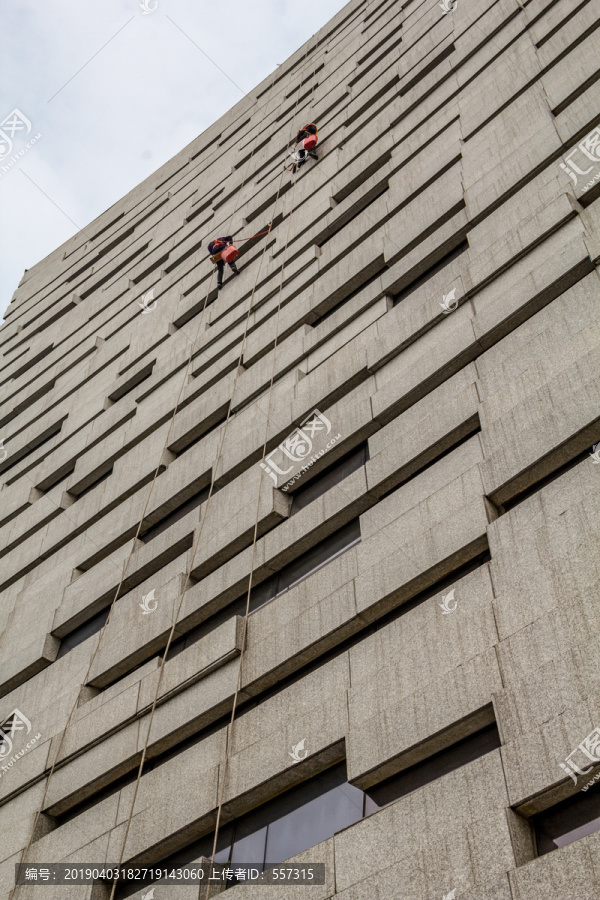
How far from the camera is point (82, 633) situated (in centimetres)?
1554

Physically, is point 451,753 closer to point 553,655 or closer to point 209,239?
point 553,655

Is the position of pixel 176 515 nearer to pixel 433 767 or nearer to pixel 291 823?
pixel 291 823

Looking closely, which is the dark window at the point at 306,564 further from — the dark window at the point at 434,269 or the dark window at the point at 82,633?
the dark window at the point at 434,269

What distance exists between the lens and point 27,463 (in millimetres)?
22125

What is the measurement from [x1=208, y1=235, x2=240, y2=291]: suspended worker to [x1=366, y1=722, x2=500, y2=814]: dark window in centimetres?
1438

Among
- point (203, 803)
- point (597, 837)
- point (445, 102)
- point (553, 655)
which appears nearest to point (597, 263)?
point (553, 655)

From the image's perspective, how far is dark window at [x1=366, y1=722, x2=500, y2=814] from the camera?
8.18 metres

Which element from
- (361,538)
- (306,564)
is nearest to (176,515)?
(306,564)

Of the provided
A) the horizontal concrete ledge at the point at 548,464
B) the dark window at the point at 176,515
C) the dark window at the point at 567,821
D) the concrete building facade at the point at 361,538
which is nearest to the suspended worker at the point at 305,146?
the concrete building facade at the point at 361,538

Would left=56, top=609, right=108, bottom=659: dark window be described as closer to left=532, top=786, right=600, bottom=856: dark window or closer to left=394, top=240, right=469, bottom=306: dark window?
left=394, top=240, right=469, bottom=306: dark window

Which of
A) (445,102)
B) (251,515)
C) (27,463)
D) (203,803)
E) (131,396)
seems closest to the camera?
(203,803)

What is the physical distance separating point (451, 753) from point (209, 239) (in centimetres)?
1956

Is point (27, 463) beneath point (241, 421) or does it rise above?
above

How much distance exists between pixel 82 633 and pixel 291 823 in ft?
23.6
